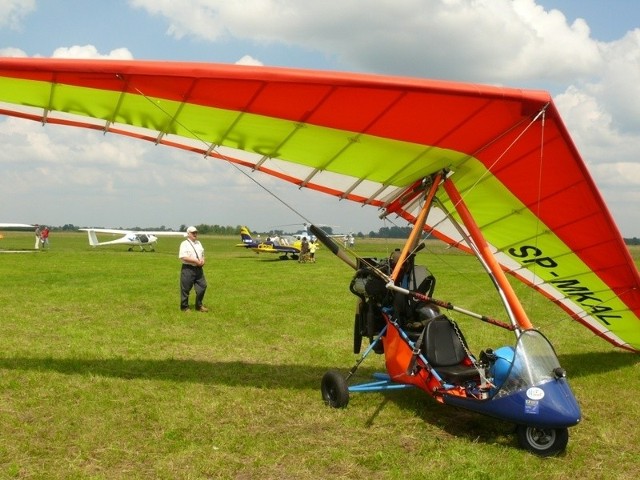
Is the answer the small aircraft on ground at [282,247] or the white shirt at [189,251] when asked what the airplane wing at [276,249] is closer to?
the small aircraft on ground at [282,247]

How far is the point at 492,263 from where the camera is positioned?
5.61m

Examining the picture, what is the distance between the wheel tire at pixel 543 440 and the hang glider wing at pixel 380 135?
219 cm

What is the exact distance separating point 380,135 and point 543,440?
3.03 meters

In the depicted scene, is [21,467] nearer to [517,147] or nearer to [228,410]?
[228,410]

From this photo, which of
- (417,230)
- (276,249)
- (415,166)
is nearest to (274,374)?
(417,230)

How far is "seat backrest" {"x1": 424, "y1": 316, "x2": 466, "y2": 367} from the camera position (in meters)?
5.63

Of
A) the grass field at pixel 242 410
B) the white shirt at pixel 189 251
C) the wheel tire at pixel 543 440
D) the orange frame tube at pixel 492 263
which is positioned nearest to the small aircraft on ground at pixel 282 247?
the white shirt at pixel 189 251

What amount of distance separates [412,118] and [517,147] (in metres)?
1.16

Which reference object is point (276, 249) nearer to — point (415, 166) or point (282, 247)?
point (282, 247)

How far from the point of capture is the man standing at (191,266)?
40.7ft

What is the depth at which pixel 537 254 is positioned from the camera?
7441 mm

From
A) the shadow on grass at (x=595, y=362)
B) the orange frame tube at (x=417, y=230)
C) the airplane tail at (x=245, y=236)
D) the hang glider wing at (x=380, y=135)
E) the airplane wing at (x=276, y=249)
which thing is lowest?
the shadow on grass at (x=595, y=362)

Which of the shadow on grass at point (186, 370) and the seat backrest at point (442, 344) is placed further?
the shadow on grass at point (186, 370)

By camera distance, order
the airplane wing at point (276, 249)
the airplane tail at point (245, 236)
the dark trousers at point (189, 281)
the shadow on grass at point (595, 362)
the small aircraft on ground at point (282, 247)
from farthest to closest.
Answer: the airplane tail at point (245, 236), the small aircraft on ground at point (282, 247), the airplane wing at point (276, 249), the dark trousers at point (189, 281), the shadow on grass at point (595, 362)
